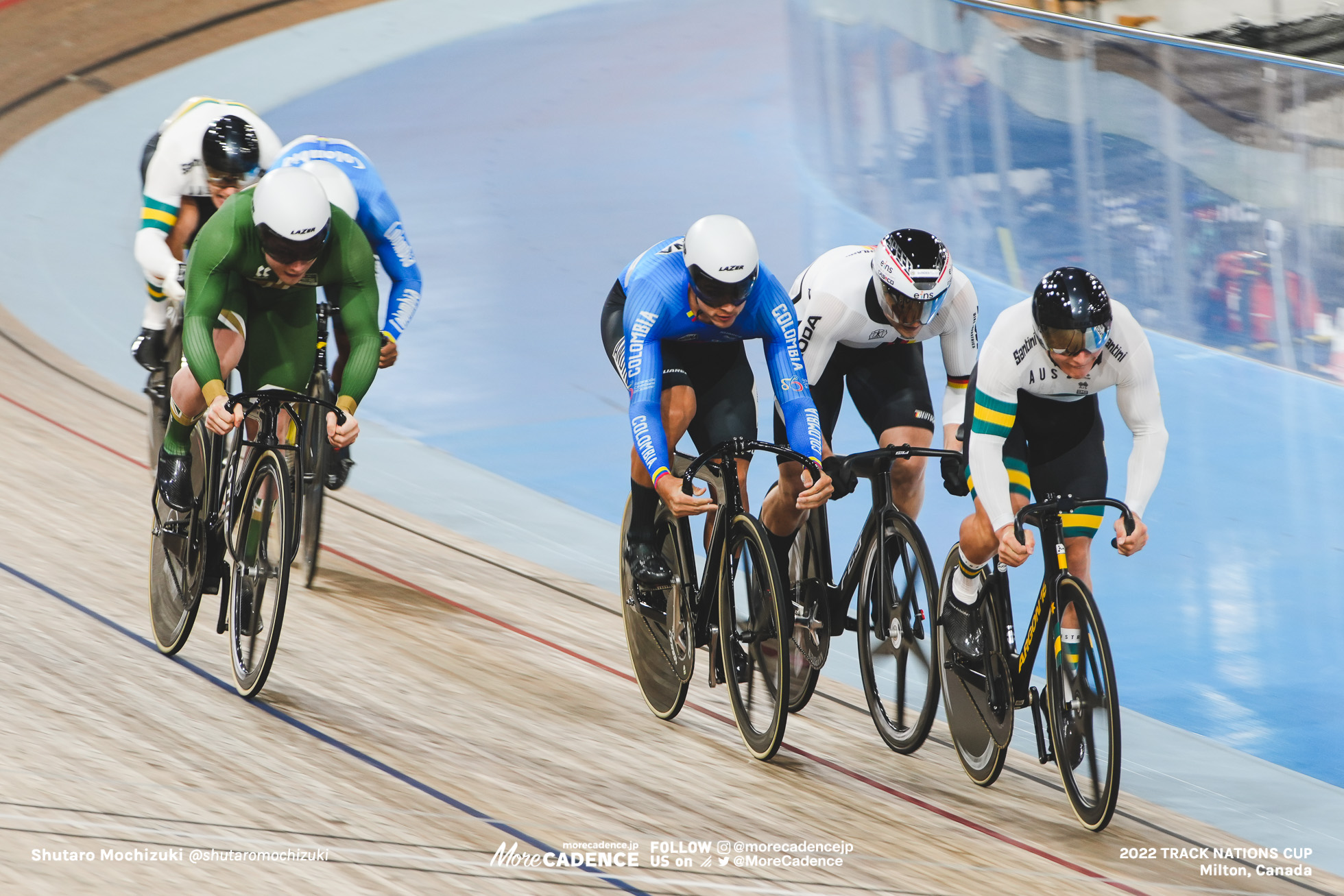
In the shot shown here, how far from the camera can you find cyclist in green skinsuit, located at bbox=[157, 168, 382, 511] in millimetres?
3748

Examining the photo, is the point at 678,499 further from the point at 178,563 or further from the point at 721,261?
the point at 178,563

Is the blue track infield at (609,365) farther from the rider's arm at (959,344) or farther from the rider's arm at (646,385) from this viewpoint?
the rider's arm at (646,385)

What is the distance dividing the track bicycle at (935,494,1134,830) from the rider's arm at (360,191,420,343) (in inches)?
82.8

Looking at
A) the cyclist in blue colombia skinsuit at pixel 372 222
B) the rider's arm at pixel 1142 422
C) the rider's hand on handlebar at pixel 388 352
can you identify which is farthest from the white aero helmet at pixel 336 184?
the rider's arm at pixel 1142 422

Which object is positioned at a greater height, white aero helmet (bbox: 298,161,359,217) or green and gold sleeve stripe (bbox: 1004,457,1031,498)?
white aero helmet (bbox: 298,161,359,217)

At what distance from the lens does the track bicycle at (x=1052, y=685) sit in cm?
331

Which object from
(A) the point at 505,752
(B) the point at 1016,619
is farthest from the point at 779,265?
(A) the point at 505,752

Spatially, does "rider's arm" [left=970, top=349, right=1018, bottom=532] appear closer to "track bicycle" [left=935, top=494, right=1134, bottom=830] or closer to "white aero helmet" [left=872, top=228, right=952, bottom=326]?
"track bicycle" [left=935, top=494, right=1134, bottom=830]

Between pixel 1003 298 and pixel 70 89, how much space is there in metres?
8.02

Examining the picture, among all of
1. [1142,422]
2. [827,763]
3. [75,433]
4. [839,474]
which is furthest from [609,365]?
[1142,422]

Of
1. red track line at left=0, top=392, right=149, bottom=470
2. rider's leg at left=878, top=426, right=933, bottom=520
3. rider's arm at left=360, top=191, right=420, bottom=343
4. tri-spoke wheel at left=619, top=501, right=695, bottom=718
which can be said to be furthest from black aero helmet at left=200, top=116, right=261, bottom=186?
rider's leg at left=878, top=426, right=933, bottom=520

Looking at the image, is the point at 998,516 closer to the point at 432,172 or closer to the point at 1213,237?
the point at 1213,237

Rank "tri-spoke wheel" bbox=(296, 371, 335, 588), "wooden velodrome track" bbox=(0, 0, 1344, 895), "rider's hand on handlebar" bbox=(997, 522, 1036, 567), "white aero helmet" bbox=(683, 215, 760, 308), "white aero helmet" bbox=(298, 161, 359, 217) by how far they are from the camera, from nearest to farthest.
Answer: "wooden velodrome track" bbox=(0, 0, 1344, 895)
"rider's hand on handlebar" bbox=(997, 522, 1036, 567)
"white aero helmet" bbox=(683, 215, 760, 308)
"white aero helmet" bbox=(298, 161, 359, 217)
"tri-spoke wheel" bbox=(296, 371, 335, 588)

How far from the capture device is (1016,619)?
204 inches
